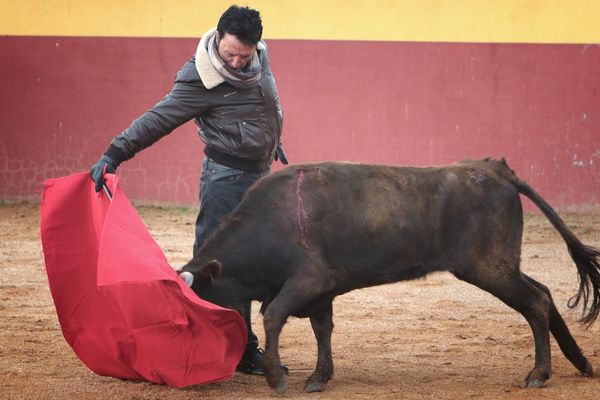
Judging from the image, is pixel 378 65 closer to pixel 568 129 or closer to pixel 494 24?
pixel 494 24

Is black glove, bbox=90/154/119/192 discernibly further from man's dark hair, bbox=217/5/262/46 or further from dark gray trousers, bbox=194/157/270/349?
man's dark hair, bbox=217/5/262/46

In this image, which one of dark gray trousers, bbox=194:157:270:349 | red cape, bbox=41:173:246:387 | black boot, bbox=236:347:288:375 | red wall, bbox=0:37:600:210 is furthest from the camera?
red wall, bbox=0:37:600:210

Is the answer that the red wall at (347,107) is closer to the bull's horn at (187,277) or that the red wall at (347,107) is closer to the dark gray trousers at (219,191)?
the dark gray trousers at (219,191)

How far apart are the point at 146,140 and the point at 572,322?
3.14 metres

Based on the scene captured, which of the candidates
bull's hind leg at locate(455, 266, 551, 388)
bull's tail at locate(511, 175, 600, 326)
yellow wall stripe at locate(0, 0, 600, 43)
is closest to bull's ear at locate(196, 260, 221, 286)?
bull's hind leg at locate(455, 266, 551, 388)

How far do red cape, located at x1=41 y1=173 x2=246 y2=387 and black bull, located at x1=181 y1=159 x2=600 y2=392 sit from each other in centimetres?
22

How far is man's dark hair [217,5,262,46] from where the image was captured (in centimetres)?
525

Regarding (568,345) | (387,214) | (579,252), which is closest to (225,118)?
(387,214)

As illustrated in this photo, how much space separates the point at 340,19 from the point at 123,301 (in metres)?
8.13

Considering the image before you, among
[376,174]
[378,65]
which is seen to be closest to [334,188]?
[376,174]

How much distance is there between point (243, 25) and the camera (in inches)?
207

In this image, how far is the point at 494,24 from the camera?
12.6 metres

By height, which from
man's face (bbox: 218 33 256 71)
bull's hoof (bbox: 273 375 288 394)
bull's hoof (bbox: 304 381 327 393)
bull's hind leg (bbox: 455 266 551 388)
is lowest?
bull's hoof (bbox: 304 381 327 393)

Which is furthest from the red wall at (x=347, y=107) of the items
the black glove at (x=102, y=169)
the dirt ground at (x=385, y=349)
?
the black glove at (x=102, y=169)
